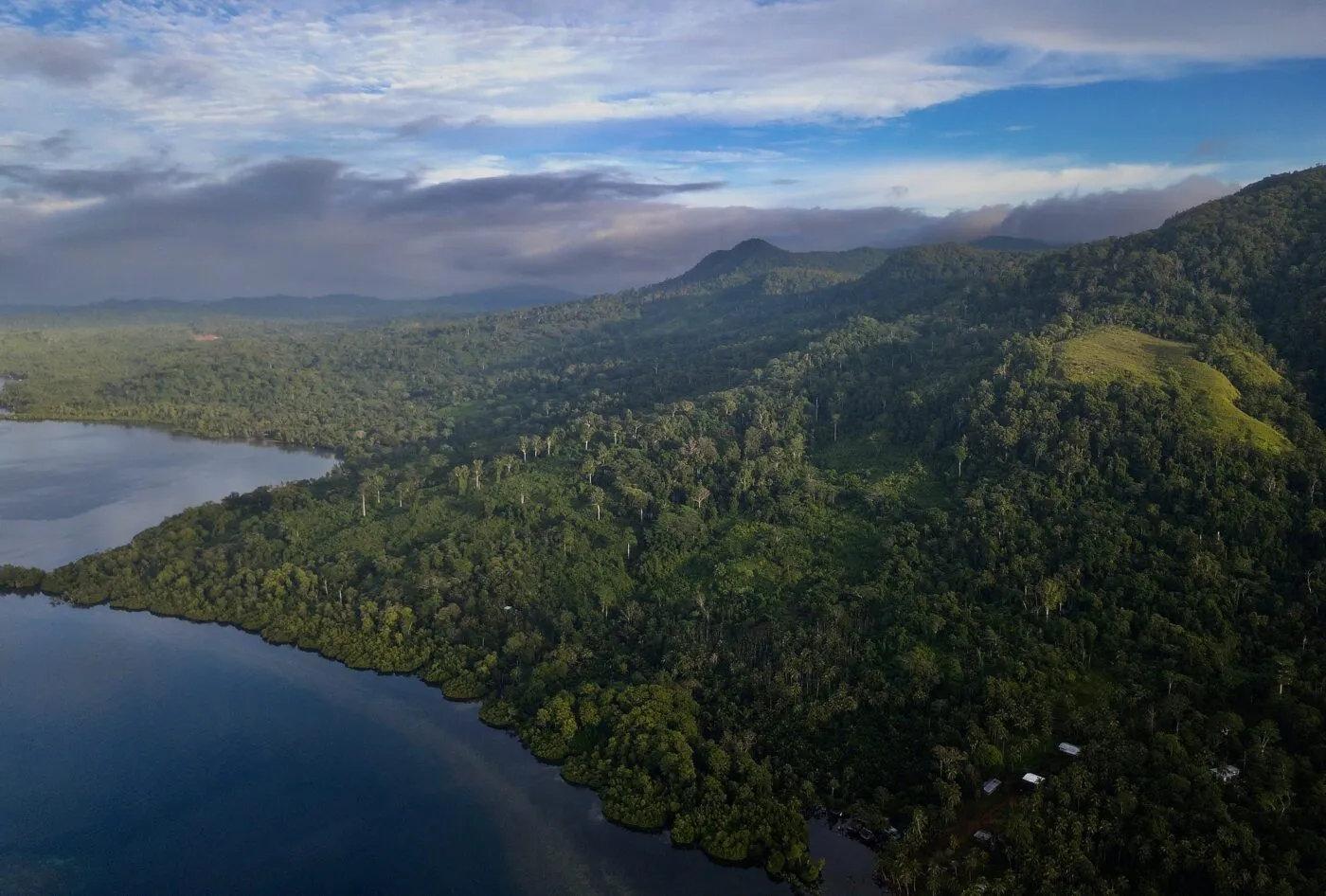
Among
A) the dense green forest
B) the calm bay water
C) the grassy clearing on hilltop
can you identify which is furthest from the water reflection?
the grassy clearing on hilltop

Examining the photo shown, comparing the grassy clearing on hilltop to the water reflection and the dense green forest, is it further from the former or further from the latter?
the water reflection

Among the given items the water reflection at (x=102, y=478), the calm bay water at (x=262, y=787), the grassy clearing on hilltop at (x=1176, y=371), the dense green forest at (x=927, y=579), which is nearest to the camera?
the dense green forest at (x=927, y=579)

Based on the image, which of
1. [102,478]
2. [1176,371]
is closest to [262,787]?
[1176,371]

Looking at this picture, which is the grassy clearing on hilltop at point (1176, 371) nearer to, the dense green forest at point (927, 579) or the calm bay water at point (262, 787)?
the dense green forest at point (927, 579)

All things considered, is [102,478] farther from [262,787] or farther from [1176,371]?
[1176,371]

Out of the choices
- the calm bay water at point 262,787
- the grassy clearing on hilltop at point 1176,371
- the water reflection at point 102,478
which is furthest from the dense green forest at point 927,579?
the water reflection at point 102,478

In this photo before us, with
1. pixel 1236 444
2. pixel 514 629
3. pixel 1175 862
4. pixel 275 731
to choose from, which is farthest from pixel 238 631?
pixel 1236 444
